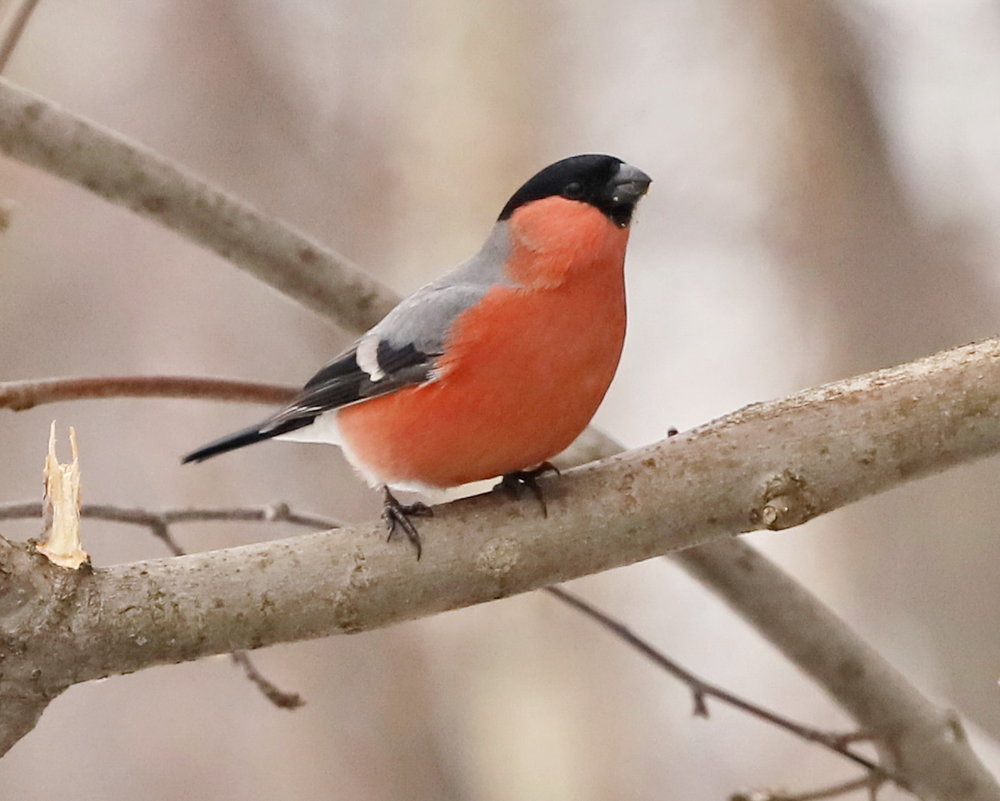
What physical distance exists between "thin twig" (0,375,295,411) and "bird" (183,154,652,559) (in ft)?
0.26

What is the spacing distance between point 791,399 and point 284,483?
6.45 ft

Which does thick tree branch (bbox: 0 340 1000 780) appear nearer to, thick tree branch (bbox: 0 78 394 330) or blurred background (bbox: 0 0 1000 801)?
thick tree branch (bbox: 0 78 394 330)

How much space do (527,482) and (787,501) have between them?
252 mm

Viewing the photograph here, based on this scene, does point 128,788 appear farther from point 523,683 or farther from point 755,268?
point 755,268

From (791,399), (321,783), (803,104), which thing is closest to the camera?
(791,399)

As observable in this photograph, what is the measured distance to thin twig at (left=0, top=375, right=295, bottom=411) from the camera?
3.58 ft

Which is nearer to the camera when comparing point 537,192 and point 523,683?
point 537,192

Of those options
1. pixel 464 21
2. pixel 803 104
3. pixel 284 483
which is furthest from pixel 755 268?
pixel 284 483

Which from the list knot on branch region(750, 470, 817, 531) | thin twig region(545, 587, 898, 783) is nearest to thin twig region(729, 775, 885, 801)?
Answer: thin twig region(545, 587, 898, 783)

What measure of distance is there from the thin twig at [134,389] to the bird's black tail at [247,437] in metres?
0.06

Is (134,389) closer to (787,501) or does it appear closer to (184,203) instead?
(184,203)

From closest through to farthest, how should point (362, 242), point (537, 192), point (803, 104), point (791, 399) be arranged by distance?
point (791, 399) → point (537, 192) → point (803, 104) → point (362, 242)

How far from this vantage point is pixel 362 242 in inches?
109

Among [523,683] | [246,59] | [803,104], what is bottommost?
[523,683]
